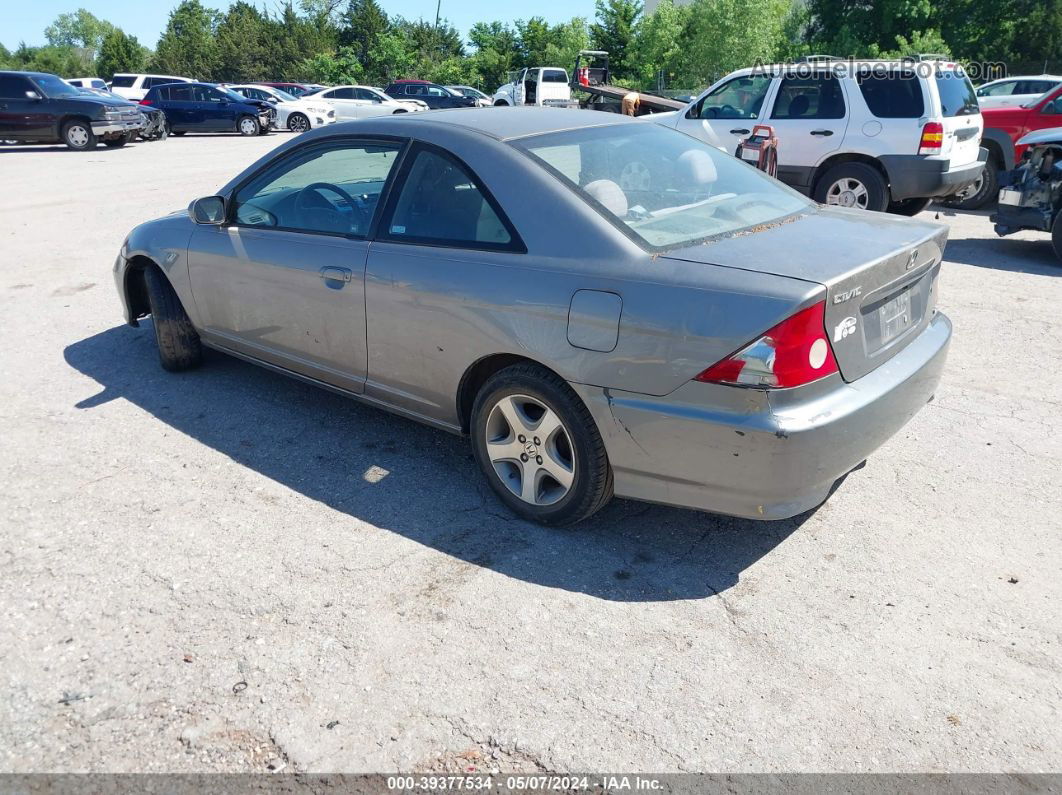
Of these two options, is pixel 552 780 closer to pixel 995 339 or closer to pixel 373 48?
pixel 995 339

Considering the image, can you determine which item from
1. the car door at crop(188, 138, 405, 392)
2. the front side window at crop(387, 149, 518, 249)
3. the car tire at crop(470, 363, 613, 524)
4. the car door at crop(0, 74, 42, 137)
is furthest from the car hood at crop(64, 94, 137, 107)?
the car tire at crop(470, 363, 613, 524)

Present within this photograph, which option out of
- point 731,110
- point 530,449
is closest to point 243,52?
point 731,110

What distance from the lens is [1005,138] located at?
11273 millimetres

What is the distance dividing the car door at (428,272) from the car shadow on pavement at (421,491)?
42cm

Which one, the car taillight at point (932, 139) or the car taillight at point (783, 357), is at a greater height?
the car taillight at point (932, 139)

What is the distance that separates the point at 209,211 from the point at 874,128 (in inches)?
300

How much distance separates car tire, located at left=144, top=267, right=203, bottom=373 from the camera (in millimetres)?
5219

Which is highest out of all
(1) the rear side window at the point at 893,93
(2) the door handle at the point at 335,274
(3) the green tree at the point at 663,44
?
(3) the green tree at the point at 663,44

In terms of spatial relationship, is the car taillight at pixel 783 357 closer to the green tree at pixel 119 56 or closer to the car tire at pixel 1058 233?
the car tire at pixel 1058 233

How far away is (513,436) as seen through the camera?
11.8 feet

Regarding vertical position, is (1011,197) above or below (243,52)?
below

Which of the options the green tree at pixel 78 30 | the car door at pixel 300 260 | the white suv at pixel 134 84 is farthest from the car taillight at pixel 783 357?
the green tree at pixel 78 30

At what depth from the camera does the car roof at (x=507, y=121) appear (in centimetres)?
382

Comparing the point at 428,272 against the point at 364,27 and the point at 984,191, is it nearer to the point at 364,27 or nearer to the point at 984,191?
the point at 984,191
